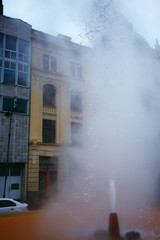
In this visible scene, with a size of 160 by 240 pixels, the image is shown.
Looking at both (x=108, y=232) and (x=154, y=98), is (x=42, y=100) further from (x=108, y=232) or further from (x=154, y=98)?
(x=108, y=232)

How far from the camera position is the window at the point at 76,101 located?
11.7 meters

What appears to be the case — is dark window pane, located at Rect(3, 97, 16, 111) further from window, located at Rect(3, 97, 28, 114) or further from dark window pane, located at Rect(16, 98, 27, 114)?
dark window pane, located at Rect(16, 98, 27, 114)

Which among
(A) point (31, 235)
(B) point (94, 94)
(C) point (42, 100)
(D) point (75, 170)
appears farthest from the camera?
(C) point (42, 100)

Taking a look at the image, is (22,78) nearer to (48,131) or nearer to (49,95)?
(49,95)

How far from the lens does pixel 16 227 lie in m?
2.62

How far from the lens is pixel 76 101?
12.1 meters

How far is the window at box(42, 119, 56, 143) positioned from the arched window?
1.07m

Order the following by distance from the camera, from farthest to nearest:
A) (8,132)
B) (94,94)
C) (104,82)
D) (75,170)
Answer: (8,132), (75,170), (94,94), (104,82)

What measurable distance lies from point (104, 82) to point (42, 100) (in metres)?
8.08

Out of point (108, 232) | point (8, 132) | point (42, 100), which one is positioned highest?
point (42, 100)

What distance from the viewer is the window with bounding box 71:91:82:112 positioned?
11708 mm

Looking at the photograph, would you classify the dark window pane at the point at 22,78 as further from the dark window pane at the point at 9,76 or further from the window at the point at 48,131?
the window at the point at 48,131

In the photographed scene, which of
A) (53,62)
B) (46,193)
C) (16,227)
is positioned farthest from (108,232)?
(53,62)

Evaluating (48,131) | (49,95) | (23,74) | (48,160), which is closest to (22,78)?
(23,74)
